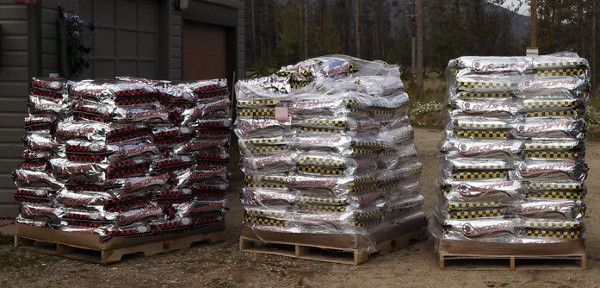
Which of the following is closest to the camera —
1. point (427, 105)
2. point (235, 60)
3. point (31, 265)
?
point (31, 265)

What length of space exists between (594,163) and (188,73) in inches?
335

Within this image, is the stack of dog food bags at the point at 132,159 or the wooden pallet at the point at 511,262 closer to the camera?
the wooden pallet at the point at 511,262

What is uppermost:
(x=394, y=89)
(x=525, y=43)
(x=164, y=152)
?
(x=525, y=43)

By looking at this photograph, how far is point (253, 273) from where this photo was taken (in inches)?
303

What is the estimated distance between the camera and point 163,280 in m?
7.39

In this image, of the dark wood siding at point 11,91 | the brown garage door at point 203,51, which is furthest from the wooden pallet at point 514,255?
the brown garage door at point 203,51

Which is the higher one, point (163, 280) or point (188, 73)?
point (188, 73)

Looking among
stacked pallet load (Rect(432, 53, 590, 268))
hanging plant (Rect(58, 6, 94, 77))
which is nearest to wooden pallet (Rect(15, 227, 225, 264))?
hanging plant (Rect(58, 6, 94, 77))

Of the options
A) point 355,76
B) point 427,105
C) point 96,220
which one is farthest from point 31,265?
point 427,105

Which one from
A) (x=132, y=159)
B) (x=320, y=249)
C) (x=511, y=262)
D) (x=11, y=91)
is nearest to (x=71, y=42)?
(x=11, y=91)

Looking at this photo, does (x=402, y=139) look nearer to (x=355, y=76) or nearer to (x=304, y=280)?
(x=355, y=76)

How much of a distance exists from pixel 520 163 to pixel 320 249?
2.23m

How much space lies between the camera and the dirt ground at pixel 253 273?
23.9ft

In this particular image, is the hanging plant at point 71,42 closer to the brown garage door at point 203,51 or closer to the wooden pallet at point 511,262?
the brown garage door at point 203,51
